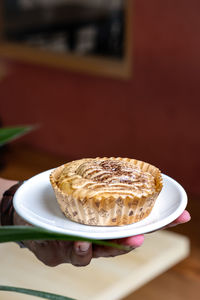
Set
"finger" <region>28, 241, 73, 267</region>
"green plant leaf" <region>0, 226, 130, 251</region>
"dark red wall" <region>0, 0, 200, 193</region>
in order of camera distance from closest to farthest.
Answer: "green plant leaf" <region>0, 226, 130, 251</region>
"finger" <region>28, 241, 73, 267</region>
"dark red wall" <region>0, 0, 200, 193</region>

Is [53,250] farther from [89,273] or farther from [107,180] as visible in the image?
[89,273]

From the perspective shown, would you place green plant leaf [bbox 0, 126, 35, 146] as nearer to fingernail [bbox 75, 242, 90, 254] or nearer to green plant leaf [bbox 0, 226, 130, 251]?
green plant leaf [bbox 0, 226, 130, 251]

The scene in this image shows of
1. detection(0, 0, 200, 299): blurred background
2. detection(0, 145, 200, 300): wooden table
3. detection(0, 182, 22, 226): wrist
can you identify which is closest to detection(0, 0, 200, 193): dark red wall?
detection(0, 0, 200, 299): blurred background

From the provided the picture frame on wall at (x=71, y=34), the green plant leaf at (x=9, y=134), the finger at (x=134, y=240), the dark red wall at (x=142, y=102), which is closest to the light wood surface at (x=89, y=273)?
the finger at (x=134, y=240)

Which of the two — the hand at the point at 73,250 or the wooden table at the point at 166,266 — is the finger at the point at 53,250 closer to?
the hand at the point at 73,250

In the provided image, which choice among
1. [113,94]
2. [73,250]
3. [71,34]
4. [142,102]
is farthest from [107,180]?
[71,34]

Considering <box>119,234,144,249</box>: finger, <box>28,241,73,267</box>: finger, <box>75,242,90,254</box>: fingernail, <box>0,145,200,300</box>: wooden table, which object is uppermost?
<box>119,234,144,249</box>: finger

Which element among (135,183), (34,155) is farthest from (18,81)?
(135,183)
